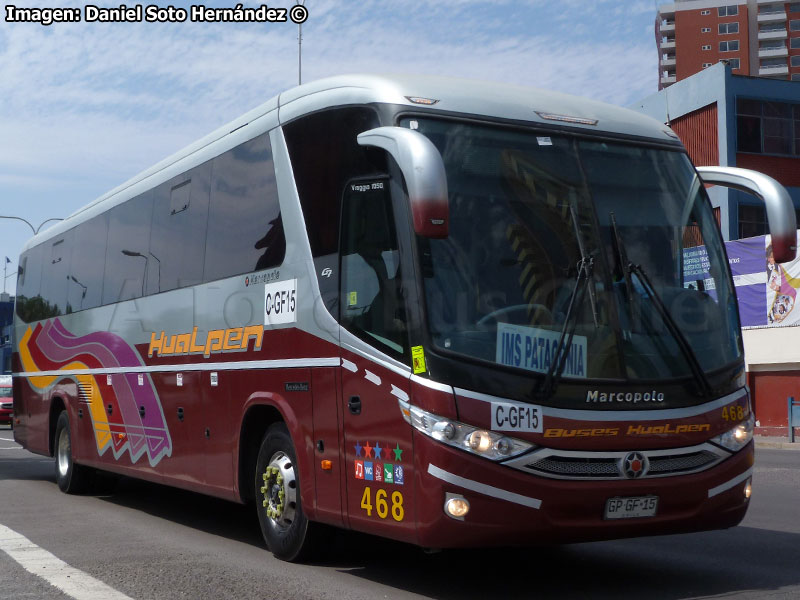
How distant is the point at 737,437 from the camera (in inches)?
282

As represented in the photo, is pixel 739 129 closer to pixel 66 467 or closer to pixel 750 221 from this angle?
pixel 750 221

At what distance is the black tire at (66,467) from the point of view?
14391 mm

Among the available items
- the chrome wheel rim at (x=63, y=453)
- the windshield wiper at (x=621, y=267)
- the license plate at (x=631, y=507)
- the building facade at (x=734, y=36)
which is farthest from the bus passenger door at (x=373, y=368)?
the building facade at (x=734, y=36)

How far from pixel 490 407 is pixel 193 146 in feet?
18.7

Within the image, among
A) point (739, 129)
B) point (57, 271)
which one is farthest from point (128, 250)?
point (739, 129)

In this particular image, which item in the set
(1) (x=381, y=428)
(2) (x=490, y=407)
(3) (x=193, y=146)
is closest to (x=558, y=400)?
(2) (x=490, y=407)

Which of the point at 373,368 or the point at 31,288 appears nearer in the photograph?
the point at 373,368

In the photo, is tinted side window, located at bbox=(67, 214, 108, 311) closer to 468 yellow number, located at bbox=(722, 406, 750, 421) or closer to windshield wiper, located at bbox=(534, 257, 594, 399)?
windshield wiper, located at bbox=(534, 257, 594, 399)

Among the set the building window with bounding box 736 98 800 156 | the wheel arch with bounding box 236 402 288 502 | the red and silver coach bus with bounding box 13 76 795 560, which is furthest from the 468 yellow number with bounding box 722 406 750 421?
the building window with bounding box 736 98 800 156

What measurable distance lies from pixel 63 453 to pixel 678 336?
10161 millimetres

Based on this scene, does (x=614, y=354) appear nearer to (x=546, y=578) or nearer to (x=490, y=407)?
(x=490, y=407)

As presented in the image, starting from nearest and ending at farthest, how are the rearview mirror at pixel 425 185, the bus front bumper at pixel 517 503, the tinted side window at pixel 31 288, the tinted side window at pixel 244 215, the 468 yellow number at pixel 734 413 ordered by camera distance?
the rearview mirror at pixel 425 185 < the bus front bumper at pixel 517 503 < the 468 yellow number at pixel 734 413 < the tinted side window at pixel 244 215 < the tinted side window at pixel 31 288

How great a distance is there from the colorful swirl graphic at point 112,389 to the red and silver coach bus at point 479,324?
2363 mm

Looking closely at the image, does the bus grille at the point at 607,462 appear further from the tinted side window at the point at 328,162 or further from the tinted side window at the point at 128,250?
the tinted side window at the point at 128,250
